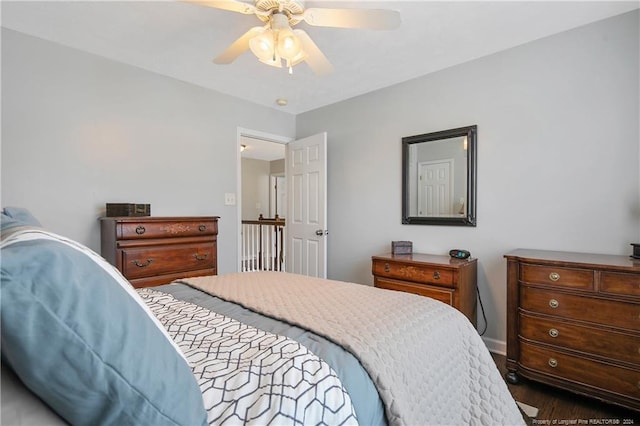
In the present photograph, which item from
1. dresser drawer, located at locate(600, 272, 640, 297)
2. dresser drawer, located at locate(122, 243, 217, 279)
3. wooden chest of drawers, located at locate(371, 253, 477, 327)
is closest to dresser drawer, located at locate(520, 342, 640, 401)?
dresser drawer, located at locate(600, 272, 640, 297)

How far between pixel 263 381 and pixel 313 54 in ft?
6.00

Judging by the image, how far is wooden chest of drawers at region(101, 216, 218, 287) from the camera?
2293 millimetres

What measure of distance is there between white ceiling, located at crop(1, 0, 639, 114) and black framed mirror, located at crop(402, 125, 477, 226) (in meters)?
0.64

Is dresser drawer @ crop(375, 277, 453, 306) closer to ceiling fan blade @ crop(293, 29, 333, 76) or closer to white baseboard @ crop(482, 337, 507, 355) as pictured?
white baseboard @ crop(482, 337, 507, 355)

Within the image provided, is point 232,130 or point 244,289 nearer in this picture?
point 244,289

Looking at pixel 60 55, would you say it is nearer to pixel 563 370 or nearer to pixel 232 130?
pixel 232 130

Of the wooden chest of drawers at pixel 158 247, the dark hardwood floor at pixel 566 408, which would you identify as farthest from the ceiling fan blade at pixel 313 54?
the dark hardwood floor at pixel 566 408

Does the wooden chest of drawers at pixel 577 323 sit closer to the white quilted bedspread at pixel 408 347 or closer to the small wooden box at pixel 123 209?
the white quilted bedspread at pixel 408 347

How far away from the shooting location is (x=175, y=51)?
A: 2510mm

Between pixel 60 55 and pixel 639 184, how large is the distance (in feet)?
13.6

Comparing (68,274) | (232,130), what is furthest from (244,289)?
(232,130)

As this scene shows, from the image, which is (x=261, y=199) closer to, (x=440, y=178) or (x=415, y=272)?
(x=440, y=178)

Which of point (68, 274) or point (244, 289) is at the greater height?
point (68, 274)

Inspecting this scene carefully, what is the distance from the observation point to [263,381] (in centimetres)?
75
